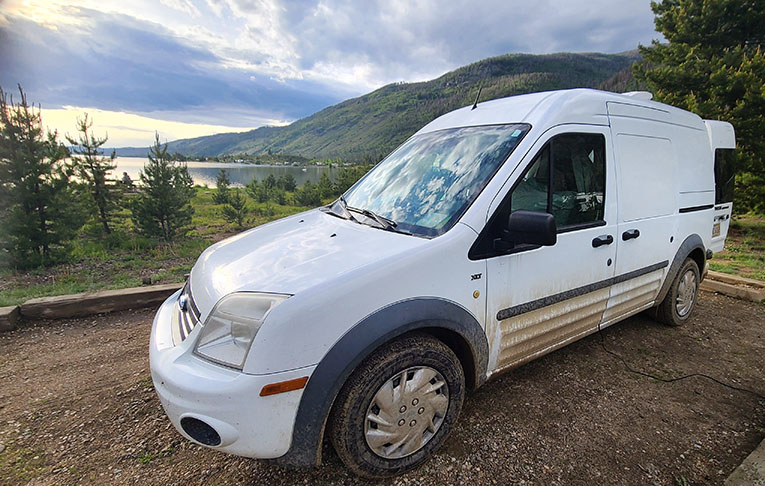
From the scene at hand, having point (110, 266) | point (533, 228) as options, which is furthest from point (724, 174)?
point (110, 266)

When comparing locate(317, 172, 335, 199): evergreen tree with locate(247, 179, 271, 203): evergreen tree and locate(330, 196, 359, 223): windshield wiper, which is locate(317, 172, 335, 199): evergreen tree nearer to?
locate(247, 179, 271, 203): evergreen tree

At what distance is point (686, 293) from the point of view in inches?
147

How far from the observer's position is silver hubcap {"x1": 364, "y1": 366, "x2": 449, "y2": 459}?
5.93 feet

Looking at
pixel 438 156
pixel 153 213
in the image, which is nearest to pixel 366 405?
pixel 438 156

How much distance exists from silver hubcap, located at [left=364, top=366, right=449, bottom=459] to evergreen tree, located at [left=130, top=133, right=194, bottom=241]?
35.7 feet

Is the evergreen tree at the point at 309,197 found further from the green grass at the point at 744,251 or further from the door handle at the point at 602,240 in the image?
the door handle at the point at 602,240

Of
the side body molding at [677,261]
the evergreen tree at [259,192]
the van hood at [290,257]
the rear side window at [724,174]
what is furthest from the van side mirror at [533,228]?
the evergreen tree at [259,192]

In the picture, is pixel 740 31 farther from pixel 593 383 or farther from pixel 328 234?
pixel 328 234

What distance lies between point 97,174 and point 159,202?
3063mm

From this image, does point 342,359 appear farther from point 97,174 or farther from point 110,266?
point 97,174

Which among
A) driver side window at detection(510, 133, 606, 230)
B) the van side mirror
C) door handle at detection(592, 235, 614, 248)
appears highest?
driver side window at detection(510, 133, 606, 230)

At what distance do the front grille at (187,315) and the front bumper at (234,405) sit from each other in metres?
0.24

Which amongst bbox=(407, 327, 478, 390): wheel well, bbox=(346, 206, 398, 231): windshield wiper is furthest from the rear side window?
bbox=(346, 206, 398, 231): windshield wiper

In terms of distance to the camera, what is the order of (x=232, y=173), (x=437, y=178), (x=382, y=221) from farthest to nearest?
1. (x=232, y=173)
2. (x=437, y=178)
3. (x=382, y=221)
